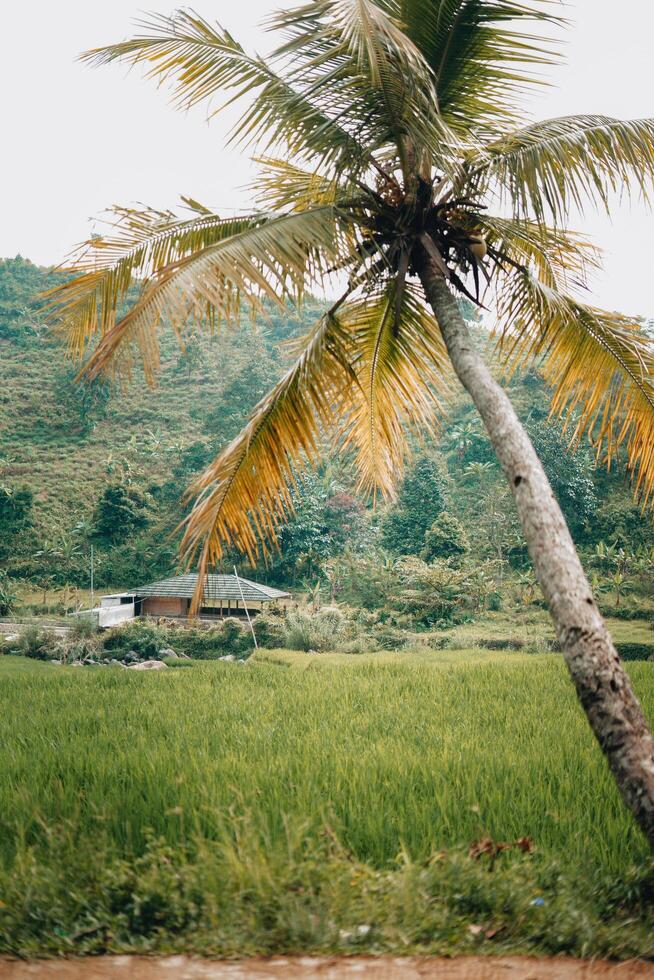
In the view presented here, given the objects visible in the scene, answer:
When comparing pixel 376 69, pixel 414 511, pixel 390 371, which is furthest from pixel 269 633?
pixel 376 69

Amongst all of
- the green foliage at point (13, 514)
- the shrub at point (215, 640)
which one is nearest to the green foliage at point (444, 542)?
the shrub at point (215, 640)

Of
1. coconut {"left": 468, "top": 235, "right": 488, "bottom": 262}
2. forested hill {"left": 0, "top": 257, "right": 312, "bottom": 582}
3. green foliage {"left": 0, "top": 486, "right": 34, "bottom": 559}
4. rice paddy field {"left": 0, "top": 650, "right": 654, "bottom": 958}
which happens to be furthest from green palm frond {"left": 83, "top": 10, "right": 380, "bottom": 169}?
green foliage {"left": 0, "top": 486, "right": 34, "bottom": 559}

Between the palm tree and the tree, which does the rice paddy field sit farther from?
the tree

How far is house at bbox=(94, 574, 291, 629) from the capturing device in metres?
12.2

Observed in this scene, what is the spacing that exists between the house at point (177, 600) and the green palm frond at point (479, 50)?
30.2 ft

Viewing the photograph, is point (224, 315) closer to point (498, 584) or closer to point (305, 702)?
point (305, 702)

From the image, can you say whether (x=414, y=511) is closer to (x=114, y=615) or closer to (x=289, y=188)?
(x=114, y=615)

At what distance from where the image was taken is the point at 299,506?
14.5m

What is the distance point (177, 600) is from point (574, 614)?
36.7ft

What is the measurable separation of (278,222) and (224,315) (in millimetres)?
500

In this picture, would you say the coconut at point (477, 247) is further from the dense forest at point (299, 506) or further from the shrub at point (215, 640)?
the shrub at point (215, 640)

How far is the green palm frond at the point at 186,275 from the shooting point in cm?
256

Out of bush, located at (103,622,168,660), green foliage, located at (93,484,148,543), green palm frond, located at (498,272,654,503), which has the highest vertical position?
green palm frond, located at (498,272,654,503)

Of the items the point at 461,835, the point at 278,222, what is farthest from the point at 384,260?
the point at 461,835
